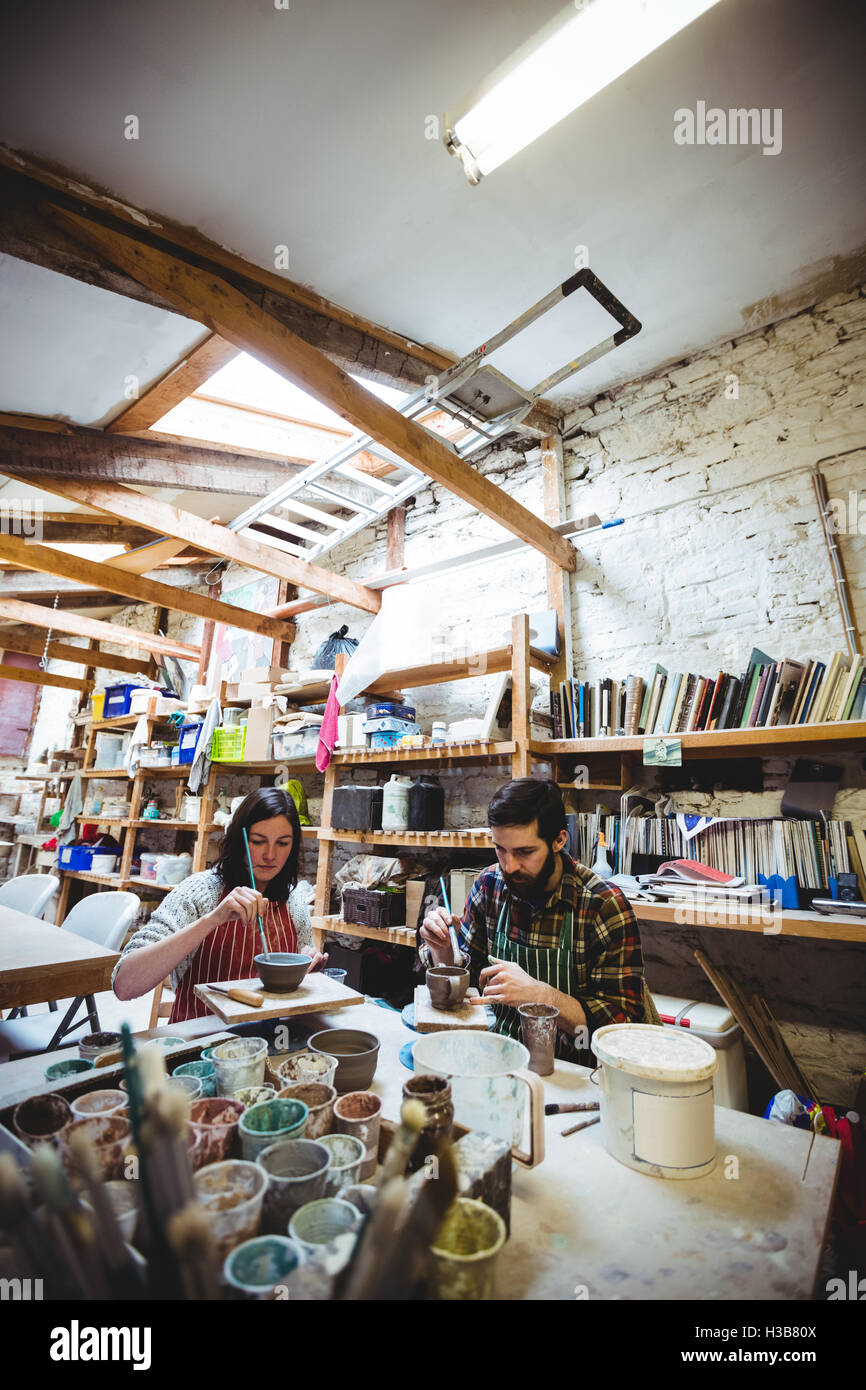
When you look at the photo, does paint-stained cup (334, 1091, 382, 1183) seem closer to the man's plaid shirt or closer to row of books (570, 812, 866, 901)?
the man's plaid shirt

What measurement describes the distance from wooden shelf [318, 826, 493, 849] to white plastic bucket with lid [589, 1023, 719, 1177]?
5.50 feet

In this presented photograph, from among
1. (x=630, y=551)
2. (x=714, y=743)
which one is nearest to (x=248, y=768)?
(x=630, y=551)

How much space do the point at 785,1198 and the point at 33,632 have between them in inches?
393

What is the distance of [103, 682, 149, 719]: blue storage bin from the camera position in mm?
5934

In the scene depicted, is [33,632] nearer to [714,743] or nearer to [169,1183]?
[714,743]

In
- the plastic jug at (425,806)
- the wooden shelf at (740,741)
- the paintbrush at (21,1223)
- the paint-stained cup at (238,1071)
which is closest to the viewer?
the paintbrush at (21,1223)

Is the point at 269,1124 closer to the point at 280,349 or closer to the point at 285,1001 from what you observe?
the point at 285,1001

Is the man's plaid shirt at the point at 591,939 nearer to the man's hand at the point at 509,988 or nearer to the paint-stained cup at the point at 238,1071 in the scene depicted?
the man's hand at the point at 509,988

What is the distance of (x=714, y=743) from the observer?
7.77ft

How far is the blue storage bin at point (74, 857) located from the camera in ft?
19.2

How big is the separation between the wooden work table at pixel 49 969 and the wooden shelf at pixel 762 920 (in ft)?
6.58

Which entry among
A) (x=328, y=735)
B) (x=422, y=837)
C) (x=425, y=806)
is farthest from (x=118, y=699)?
(x=422, y=837)

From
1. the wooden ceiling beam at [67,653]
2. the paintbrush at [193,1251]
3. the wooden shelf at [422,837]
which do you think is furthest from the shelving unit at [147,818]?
the paintbrush at [193,1251]

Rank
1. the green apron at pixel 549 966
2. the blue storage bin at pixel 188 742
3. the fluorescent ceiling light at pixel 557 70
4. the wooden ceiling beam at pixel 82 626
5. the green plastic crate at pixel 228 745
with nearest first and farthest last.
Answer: the fluorescent ceiling light at pixel 557 70 < the green apron at pixel 549 966 < the green plastic crate at pixel 228 745 < the blue storage bin at pixel 188 742 < the wooden ceiling beam at pixel 82 626
